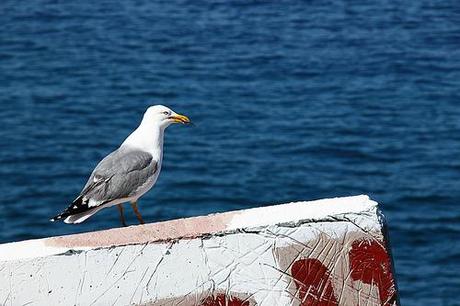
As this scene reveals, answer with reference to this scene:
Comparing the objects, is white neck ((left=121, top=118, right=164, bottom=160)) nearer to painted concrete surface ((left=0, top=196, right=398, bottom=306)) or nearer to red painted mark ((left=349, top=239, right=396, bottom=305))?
painted concrete surface ((left=0, top=196, right=398, bottom=306))

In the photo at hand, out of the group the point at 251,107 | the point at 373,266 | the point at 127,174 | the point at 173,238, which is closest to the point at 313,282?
the point at 373,266

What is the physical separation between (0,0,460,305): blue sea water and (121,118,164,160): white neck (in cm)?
538

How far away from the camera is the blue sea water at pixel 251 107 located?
41.6 feet

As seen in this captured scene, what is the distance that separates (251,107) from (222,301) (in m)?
11.7

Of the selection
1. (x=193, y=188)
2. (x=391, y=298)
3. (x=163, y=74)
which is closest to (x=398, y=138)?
(x=193, y=188)

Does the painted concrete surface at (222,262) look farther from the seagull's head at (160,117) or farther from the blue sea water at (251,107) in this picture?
the blue sea water at (251,107)

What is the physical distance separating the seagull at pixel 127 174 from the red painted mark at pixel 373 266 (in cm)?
224

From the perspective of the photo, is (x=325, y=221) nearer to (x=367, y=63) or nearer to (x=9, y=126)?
A: (x=9, y=126)

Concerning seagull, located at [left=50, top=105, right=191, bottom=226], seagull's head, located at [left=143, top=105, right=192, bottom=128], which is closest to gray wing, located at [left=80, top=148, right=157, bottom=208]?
seagull, located at [left=50, top=105, right=191, bottom=226]

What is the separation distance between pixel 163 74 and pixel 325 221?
13.4 metres

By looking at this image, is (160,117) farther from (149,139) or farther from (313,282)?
(313,282)

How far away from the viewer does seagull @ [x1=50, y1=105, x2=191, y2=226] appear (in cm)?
561

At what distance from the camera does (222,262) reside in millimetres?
3436

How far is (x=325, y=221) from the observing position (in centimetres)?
347
